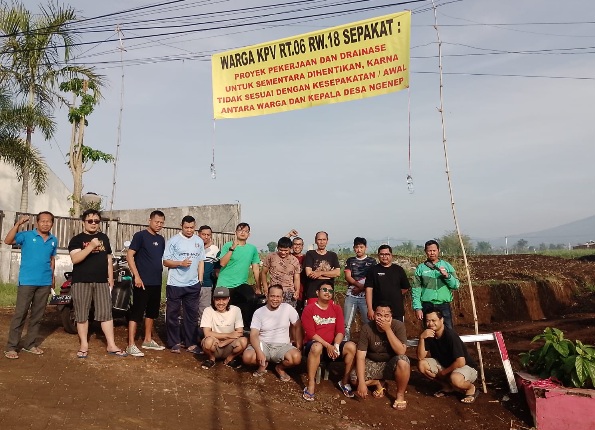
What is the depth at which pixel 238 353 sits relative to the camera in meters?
6.99

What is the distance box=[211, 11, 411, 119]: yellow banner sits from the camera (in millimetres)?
7398

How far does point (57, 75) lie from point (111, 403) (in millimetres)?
15185

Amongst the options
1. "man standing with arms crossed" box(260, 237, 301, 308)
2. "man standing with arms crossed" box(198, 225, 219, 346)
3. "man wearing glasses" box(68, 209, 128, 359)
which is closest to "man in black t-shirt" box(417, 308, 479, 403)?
"man standing with arms crossed" box(260, 237, 301, 308)

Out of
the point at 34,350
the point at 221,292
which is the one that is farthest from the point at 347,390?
the point at 34,350

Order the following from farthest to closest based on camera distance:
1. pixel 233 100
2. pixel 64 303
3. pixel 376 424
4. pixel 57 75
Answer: pixel 57 75 < pixel 233 100 < pixel 64 303 < pixel 376 424

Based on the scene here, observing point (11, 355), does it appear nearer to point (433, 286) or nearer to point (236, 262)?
point (236, 262)

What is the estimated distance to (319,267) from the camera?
769cm

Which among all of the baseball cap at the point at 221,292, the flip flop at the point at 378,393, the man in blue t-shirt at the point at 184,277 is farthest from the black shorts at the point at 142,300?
the flip flop at the point at 378,393

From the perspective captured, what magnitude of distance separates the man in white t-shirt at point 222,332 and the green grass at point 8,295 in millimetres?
6544

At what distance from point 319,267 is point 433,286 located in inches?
64.8

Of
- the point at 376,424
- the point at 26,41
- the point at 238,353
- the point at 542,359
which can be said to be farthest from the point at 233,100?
the point at 26,41

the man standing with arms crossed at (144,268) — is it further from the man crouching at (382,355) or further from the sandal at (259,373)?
the man crouching at (382,355)

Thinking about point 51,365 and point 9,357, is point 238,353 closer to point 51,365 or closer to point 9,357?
point 51,365

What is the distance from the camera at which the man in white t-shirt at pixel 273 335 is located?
22.0ft
